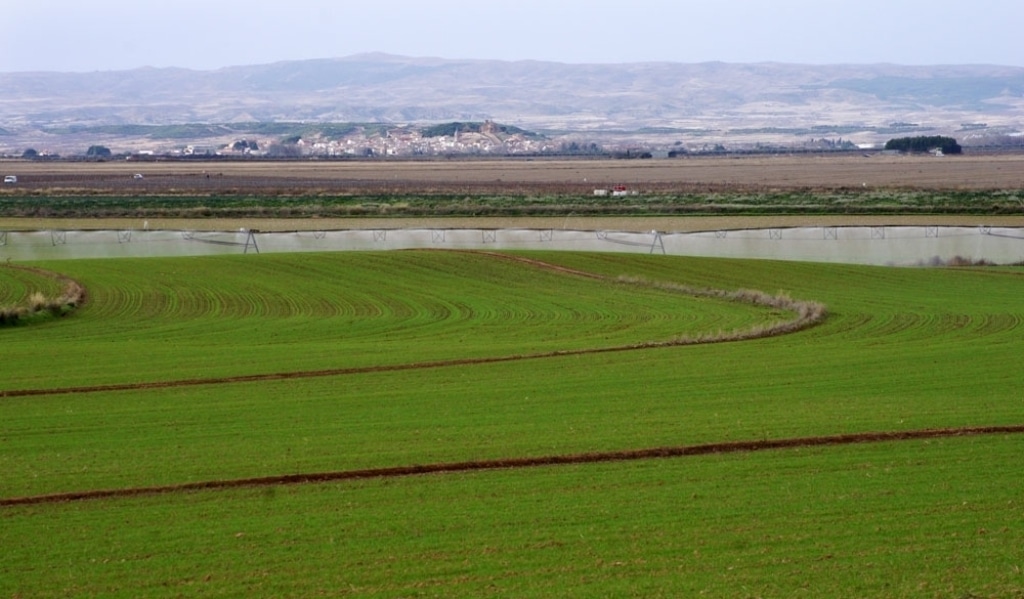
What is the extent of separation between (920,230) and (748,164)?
77469 millimetres

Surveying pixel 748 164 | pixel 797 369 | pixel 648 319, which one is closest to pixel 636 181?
pixel 748 164

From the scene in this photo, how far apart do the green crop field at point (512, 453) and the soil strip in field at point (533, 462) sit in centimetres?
5

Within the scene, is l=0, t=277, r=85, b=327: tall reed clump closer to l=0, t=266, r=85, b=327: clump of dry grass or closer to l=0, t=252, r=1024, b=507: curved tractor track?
l=0, t=266, r=85, b=327: clump of dry grass

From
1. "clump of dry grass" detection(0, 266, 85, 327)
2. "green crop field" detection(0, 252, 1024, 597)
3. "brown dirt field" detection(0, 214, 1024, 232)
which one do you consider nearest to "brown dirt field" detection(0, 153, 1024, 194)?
"brown dirt field" detection(0, 214, 1024, 232)

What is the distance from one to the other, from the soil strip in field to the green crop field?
0.05 metres

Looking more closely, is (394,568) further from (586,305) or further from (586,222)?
(586,222)

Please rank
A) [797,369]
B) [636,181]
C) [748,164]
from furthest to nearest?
[748,164] < [636,181] < [797,369]

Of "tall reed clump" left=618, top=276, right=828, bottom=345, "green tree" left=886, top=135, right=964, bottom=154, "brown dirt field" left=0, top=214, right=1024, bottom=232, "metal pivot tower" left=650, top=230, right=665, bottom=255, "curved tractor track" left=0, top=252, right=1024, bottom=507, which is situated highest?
"green tree" left=886, top=135, right=964, bottom=154

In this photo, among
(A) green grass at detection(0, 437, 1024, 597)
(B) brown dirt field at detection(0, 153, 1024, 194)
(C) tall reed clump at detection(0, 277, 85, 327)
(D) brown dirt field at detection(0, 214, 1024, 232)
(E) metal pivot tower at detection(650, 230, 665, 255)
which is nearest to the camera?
(A) green grass at detection(0, 437, 1024, 597)

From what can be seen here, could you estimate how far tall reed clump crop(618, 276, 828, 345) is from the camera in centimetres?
2583

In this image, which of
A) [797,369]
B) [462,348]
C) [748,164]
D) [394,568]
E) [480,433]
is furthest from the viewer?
[748,164]

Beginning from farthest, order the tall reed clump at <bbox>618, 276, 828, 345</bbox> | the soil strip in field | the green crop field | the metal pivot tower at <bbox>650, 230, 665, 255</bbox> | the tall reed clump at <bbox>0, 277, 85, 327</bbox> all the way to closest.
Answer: the metal pivot tower at <bbox>650, 230, 665, 255</bbox>
the tall reed clump at <bbox>0, 277, 85, 327</bbox>
the tall reed clump at <bbox>618, 276, 828, 345</bbox>
the soil strip in field
the green crop field

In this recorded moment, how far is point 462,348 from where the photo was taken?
80.6 ft

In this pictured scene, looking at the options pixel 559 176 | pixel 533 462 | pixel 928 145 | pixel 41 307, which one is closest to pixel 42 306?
pixel 41 307
